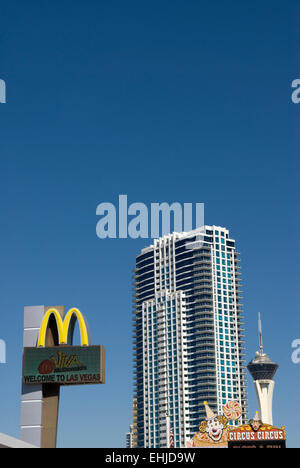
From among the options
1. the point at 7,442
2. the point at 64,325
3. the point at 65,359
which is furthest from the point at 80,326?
the point at 7,442

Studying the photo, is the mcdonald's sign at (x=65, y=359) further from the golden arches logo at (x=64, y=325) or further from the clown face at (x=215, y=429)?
the clown face at (x=215, y=429)

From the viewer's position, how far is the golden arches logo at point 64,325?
68.1 meters

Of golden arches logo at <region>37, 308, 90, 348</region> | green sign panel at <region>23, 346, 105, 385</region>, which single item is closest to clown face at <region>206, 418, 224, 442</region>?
green sign panel at <region>23, 346, 105, 385</region>

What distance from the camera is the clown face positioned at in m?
108

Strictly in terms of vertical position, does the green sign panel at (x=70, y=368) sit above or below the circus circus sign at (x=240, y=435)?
above

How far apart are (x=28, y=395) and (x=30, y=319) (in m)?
6.91

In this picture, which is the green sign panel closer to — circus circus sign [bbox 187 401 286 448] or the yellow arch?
the yellow arch

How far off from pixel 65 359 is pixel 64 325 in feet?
10.1

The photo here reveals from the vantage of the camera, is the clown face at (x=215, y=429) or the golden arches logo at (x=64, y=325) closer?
the golden arches logo at (x=64, y=325)

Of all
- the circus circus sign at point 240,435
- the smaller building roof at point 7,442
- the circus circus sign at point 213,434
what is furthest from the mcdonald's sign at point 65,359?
the circus circus sign at point 213,434

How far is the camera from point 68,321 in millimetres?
68250

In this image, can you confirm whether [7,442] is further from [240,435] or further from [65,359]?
[240,435]

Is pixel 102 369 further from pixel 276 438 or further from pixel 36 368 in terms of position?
pixel 276 438
